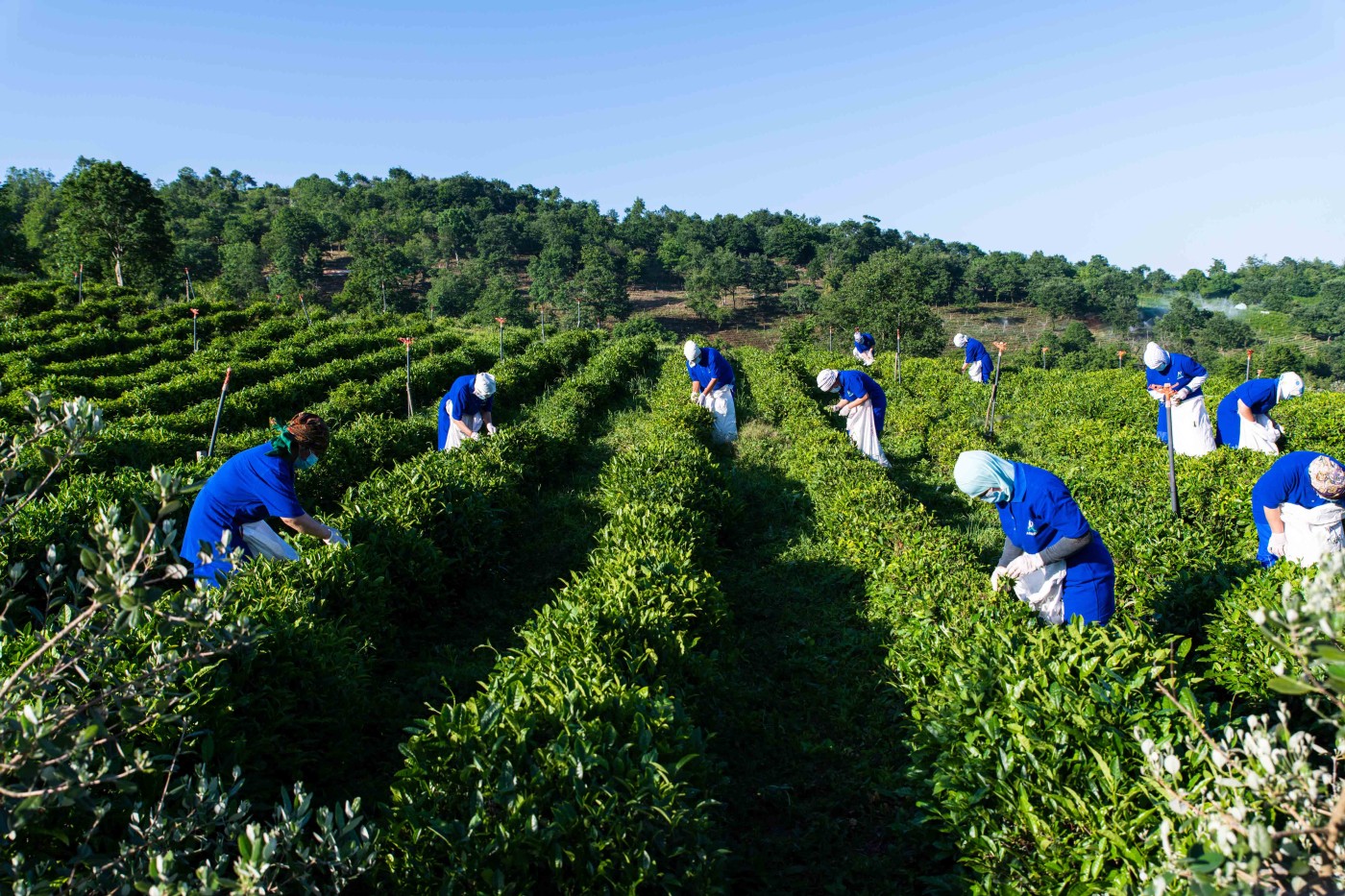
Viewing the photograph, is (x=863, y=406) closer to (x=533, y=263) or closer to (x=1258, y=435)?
(x=1258, y=435)

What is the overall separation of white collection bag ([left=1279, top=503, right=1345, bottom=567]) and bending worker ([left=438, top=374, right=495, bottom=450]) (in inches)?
309

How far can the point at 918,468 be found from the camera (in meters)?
10.1

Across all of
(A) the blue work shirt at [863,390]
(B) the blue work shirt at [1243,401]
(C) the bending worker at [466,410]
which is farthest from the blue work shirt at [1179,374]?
(C) the bending worker at [466,410]

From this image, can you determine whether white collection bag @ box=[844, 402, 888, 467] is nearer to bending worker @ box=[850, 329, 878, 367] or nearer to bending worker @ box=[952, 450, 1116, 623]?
bending worker @ box=[952, 450, 1116, 623]

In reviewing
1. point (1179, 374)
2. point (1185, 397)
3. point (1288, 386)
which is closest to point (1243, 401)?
point (1185, 397)

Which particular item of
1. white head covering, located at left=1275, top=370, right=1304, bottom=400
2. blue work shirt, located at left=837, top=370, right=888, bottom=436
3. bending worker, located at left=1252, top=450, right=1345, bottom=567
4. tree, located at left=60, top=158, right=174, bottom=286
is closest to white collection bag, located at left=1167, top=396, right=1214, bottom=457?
white head covering, located at left=1275, top=370, right=1304, bottom=400

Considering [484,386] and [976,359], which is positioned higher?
[484,386]

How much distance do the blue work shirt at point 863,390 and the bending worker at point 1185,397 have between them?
136 inches

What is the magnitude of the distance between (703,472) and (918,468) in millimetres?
3571

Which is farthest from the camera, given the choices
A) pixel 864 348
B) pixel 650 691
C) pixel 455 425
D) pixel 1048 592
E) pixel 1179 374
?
pixel 864 348

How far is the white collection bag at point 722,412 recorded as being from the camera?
38.2ft

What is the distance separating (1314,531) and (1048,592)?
2217 mm

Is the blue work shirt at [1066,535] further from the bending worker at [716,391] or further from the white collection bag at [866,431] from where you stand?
the bending worker at [716,391]

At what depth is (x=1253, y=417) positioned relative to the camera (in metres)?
9.19
